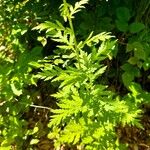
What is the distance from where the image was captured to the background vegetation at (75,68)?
1.87m

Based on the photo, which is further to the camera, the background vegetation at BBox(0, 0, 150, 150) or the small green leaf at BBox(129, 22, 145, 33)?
the small green leaf at BBox(129, 22, 145, 33)

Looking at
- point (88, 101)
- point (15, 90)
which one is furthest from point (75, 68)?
point (15, 90)

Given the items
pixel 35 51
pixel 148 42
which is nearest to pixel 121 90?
pixel 148 42

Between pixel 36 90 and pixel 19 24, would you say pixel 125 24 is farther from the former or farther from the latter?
pixel 36 90

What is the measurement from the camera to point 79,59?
1.71 m

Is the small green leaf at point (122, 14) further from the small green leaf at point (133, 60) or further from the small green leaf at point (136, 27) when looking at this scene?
the small green leaf at point (133, 60)

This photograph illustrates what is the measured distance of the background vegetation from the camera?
187 centimetres

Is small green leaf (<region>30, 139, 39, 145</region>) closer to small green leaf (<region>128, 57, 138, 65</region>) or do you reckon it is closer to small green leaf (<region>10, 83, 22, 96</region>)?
small green leaf (<region>10, 83, 22, 96</region>)

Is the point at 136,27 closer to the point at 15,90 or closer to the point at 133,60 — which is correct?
the point at 133,60

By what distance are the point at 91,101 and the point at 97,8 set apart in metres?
0.79

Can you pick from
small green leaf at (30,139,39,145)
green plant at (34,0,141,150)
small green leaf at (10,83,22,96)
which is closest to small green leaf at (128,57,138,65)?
green plant at (34,0,141,150)

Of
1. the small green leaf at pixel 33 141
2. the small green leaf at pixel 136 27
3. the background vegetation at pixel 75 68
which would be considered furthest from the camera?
the small green leaf at pixel 33 141

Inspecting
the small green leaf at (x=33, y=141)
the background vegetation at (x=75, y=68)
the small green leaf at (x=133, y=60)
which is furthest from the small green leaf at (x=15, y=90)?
the small green leaf at (x=133, y=60)

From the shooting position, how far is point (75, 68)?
2.00 m
